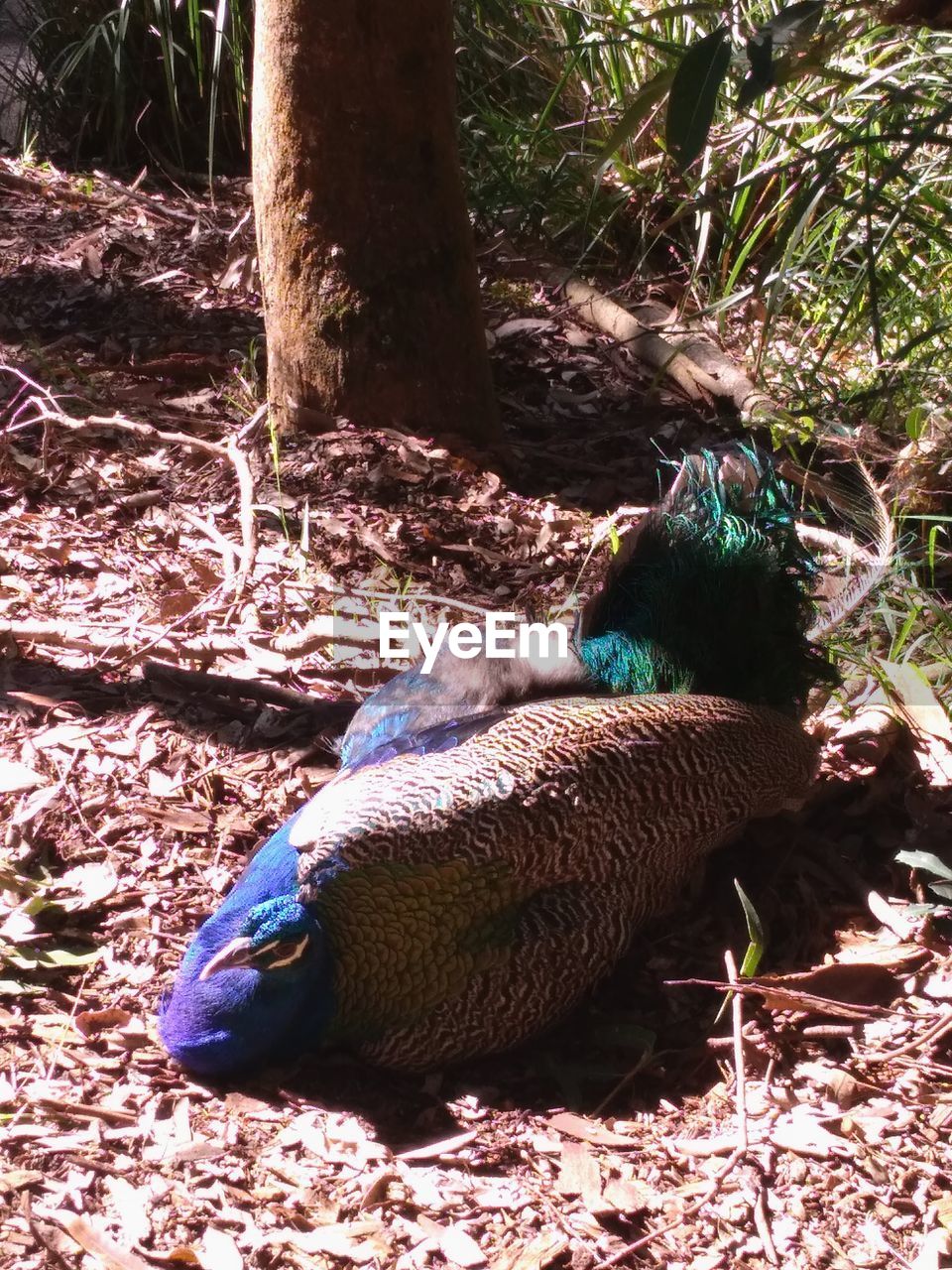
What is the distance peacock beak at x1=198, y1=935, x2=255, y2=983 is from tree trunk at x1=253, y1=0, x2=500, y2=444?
2573mm

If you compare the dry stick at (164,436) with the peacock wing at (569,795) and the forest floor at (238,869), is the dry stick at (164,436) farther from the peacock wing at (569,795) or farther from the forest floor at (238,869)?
the peacock wing at (569,795)

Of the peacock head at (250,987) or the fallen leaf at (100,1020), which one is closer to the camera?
the peacock head at (250,987)

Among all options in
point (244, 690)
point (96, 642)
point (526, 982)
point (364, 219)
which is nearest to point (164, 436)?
point (364, 219)

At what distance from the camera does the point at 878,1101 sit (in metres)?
2.72

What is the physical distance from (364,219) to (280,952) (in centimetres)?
276

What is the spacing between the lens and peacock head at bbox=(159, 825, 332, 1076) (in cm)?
264

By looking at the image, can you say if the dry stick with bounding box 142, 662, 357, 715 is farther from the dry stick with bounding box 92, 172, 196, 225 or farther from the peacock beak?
the dry stick with bounding box 92, 172, 196, 225

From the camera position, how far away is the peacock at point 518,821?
9.00 feet

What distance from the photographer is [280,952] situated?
2.69 metres

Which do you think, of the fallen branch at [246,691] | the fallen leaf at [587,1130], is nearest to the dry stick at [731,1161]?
the fallen leaf at [587,1130]

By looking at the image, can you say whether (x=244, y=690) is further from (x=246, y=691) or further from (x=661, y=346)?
(x=661, y=346)

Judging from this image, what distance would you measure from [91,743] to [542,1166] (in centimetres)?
165

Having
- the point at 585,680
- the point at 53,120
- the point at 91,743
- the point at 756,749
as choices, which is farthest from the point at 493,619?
the point at 53,120

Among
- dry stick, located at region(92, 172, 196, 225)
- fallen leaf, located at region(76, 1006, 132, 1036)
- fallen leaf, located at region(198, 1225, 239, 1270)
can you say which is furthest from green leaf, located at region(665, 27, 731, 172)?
dry stick, located at region(92, 172, 196, 225)
